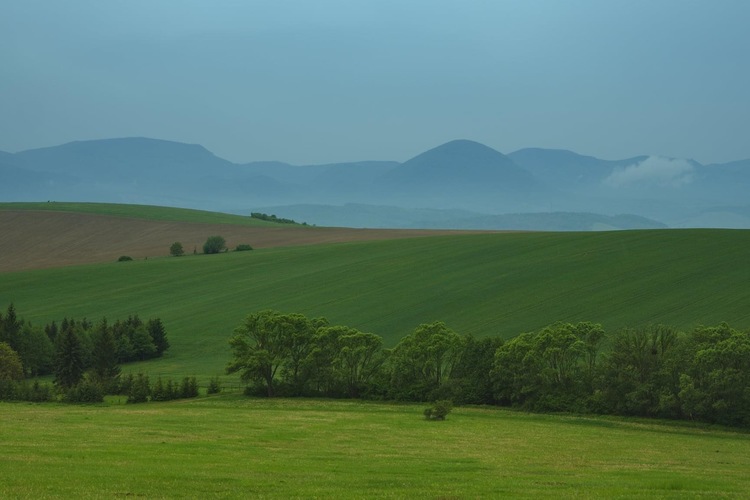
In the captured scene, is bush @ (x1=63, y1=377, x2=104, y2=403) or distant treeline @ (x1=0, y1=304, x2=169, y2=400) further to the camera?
distant treeline @ (x1=0, y1=304, x2=169, y2=400)

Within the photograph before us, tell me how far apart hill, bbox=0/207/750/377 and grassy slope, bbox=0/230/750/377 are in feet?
0.61

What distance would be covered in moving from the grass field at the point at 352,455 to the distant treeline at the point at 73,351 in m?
11.1

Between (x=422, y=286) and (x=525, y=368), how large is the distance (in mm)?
41994

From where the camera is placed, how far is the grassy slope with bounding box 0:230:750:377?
74875 millimetres

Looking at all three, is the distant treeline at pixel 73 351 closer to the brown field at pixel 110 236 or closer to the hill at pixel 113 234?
the brown field at pixel 110 236

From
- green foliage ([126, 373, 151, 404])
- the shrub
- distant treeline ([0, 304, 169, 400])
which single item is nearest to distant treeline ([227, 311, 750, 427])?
the shrub

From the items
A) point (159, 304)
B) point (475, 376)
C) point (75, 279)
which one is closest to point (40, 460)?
point (475, 376)

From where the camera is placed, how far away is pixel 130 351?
78.2m

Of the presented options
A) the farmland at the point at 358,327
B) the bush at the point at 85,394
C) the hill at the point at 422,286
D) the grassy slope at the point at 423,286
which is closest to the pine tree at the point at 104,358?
the farmland at the point at 358,327

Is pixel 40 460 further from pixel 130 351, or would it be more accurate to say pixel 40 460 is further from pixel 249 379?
pixel 130 351

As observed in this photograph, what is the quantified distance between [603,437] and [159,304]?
217 ft

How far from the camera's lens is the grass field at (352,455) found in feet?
72.8

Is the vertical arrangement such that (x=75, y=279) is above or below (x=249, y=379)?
above

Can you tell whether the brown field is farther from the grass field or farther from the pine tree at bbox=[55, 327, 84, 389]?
the grass field
